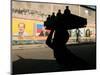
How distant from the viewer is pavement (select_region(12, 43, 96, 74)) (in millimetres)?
2758

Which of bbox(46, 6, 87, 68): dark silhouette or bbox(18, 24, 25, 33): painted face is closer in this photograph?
bbox(18, 24, 25, 33): painted face

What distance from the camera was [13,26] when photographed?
2719 mm

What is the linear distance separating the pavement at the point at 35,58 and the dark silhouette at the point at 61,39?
2.5 inches

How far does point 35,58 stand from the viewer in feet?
A: 9.36

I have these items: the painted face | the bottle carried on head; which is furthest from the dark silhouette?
the painted face

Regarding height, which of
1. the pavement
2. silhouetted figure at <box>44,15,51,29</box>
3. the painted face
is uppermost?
silhouetted figure at <box>44,15,51,29</box>

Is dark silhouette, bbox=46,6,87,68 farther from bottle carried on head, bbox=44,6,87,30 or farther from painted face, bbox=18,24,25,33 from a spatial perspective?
painted face, bbox=18,24,25,33

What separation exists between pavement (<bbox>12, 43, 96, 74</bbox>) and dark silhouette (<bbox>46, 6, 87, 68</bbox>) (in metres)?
0.06

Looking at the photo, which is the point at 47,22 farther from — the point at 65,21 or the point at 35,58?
the point at 35,58

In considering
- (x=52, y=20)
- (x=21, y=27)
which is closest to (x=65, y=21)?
(x=52, y=20)

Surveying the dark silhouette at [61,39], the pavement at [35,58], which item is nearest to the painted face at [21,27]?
the pavement at [35,58]

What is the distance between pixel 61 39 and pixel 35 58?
420 mm

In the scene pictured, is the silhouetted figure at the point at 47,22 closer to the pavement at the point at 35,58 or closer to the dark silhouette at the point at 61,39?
the dark silhouette at the point at 61,39

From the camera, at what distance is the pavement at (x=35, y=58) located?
276cm
